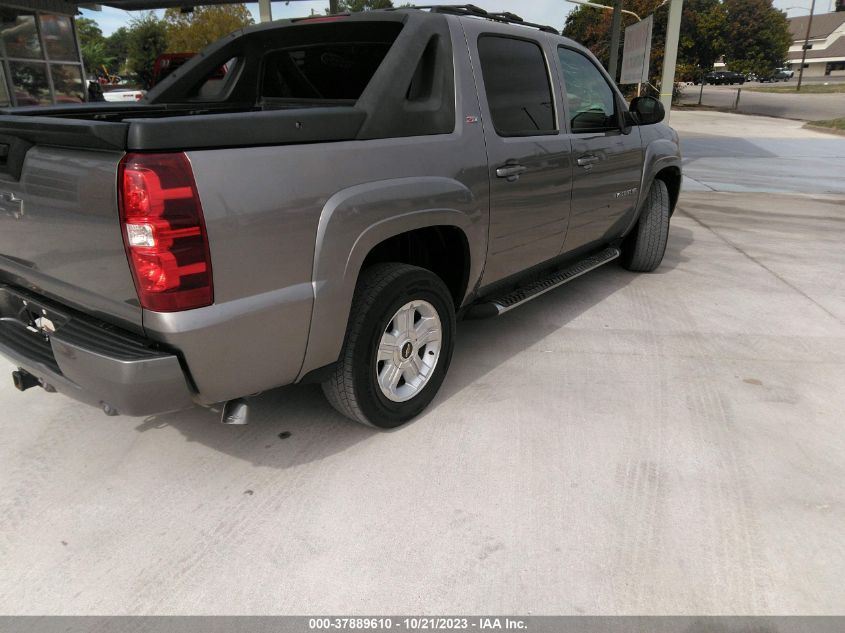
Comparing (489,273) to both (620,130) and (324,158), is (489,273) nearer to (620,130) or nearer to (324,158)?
(324,158)

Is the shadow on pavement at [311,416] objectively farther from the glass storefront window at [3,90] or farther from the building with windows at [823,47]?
the building with windows at [823,47]

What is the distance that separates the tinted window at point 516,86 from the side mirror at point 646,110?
1217 millimetres

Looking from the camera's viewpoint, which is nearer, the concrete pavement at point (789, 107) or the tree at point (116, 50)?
the concrete pavement at point (789, 107)

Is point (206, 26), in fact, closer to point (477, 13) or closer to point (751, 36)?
point (751, 36)

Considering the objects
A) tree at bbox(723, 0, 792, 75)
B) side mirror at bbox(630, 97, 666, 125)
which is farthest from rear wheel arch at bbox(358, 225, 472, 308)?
tree at bbox(723, 0, 792, 75)

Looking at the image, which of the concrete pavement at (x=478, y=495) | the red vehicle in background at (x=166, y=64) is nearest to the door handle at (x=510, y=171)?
the concrete pavement at (x=478, y=495)

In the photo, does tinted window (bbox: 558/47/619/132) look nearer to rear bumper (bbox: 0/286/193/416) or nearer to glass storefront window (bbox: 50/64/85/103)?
rear bumper (bbox: 0/286/193/416)

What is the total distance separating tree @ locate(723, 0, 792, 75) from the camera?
46625 millimetres

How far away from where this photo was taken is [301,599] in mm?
2111

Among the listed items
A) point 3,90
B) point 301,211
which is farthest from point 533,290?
point 3,90

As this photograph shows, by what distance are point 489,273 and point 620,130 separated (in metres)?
1.84

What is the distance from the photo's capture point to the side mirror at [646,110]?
4.73 m

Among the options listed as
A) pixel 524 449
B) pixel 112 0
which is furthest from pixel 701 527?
pixel 112 0

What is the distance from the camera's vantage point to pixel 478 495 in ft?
8.63
